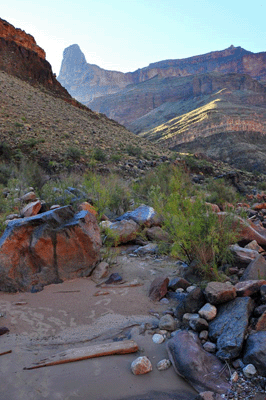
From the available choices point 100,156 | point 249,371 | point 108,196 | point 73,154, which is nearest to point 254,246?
point 249,371

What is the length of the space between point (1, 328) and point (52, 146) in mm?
12882

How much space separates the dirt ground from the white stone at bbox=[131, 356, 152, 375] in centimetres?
4

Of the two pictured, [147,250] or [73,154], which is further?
[73,154]

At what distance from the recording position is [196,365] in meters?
2.04

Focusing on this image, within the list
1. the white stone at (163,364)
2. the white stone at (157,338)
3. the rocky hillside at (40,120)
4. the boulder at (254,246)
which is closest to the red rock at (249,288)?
the white stone at (157,338)

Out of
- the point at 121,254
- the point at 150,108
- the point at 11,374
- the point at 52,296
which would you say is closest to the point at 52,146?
the point at 121,254

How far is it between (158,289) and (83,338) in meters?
1.02

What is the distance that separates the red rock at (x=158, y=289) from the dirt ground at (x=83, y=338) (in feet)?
0.25

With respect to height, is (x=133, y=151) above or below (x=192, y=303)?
above

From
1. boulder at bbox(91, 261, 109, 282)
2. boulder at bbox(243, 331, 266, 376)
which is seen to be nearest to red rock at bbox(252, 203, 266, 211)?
boulder at bbox(91, 261, 109, 282)

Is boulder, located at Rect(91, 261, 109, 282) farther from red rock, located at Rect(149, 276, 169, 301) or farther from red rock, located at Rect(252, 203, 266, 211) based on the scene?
red rock, located at Rect(252, 203, 266, 211)

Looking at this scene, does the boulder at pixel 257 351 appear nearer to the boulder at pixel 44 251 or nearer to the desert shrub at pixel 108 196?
the boulder at pixel 44 251

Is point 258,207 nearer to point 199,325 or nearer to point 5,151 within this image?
point 199,325

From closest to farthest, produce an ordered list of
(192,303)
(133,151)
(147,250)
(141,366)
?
(141,366) < (192,303) < (147,250) < (133,151)
